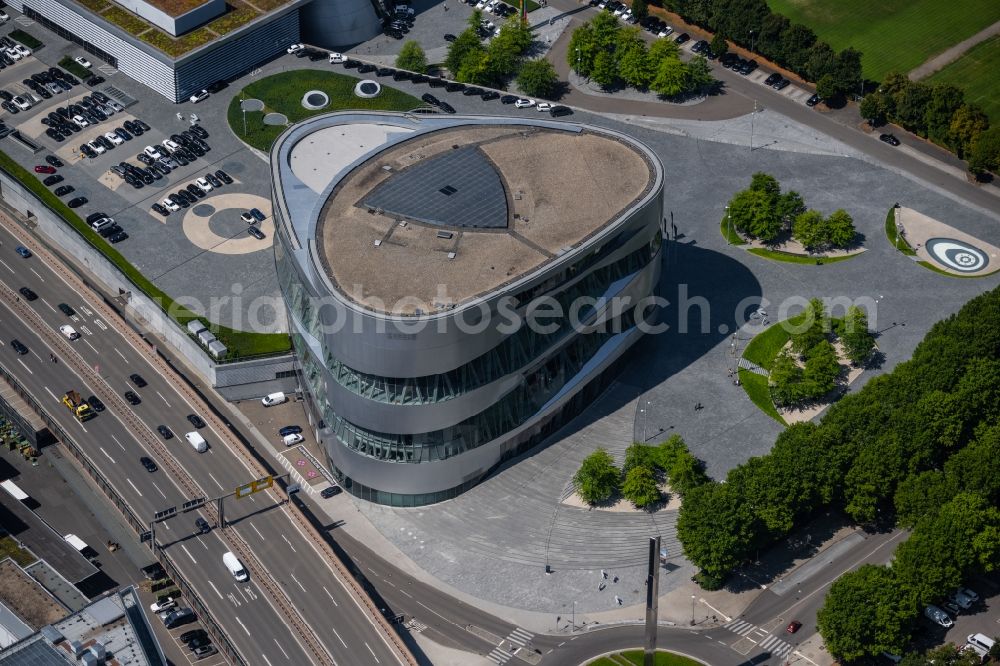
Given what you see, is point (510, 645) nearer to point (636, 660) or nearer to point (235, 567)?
point (636, 660)

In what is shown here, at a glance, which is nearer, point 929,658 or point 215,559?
point 929,658

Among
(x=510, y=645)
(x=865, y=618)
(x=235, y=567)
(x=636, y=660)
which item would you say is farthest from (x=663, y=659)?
(x=235, y=567)

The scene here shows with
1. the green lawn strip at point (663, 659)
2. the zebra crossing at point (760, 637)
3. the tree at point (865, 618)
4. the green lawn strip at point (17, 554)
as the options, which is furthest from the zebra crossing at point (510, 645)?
the green lawn strip at point (17, 554)

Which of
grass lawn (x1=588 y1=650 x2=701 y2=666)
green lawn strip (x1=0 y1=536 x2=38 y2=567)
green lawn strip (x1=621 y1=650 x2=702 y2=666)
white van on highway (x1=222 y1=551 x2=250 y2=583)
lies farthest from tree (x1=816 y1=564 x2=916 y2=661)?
green lawn strip (x1=0 y1=536 x2=38 y2=567)

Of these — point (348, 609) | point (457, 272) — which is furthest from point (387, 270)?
point (348, 609)

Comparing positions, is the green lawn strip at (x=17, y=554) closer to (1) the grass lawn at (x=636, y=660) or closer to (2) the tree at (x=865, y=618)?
(1) the grass lawn at (x=636, y=660)

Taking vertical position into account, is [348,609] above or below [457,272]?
below

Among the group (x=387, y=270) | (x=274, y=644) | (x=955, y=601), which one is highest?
(x=387, y=270)

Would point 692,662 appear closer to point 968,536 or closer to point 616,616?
point 616,616
